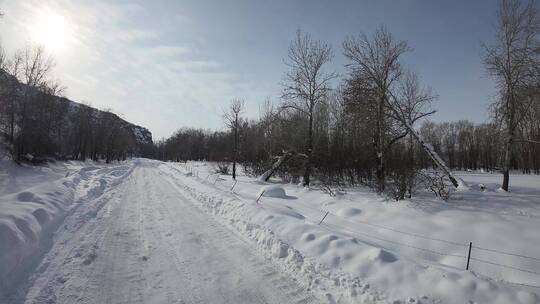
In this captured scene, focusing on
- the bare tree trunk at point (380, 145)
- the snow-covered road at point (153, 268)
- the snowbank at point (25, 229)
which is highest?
the bare tree trunk at point (380, 145)

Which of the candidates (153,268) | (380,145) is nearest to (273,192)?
(380,145)

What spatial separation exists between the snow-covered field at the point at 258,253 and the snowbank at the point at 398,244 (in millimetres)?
30

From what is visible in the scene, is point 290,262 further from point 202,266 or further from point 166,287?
point 166,287

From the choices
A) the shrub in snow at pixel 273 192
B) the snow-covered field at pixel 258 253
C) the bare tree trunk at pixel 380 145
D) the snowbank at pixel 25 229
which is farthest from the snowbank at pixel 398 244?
the snowbank at pixel 25 229

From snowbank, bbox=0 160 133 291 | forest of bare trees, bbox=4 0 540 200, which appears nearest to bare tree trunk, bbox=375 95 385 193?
forest of bare trees, bbox=4 0 540 200

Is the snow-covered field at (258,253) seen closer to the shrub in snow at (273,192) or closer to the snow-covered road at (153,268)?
the snow-covered road at (153,268)

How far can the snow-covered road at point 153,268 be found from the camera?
4.41 meters

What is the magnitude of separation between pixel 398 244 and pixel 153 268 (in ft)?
22.1

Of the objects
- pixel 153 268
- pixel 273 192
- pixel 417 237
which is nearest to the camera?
pixel 153 268

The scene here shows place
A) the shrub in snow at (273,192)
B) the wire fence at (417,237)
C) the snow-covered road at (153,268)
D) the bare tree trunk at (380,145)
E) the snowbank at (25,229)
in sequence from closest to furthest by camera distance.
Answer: the snow-covered road at (153,268), the snowbank at (25,229), the wire fence at (417,237), the shrub in snow at (273,192), the bare tree trunk at (380,145)

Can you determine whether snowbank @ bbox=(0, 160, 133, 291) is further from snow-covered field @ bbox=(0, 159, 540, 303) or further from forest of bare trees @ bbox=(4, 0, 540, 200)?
forest of bare trees @ bbox=(4, 0, 540, 200)

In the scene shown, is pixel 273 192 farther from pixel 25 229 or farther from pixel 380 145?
pixel 25 229

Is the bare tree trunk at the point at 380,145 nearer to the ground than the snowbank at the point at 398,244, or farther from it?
farther from it

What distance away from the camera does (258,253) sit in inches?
255
